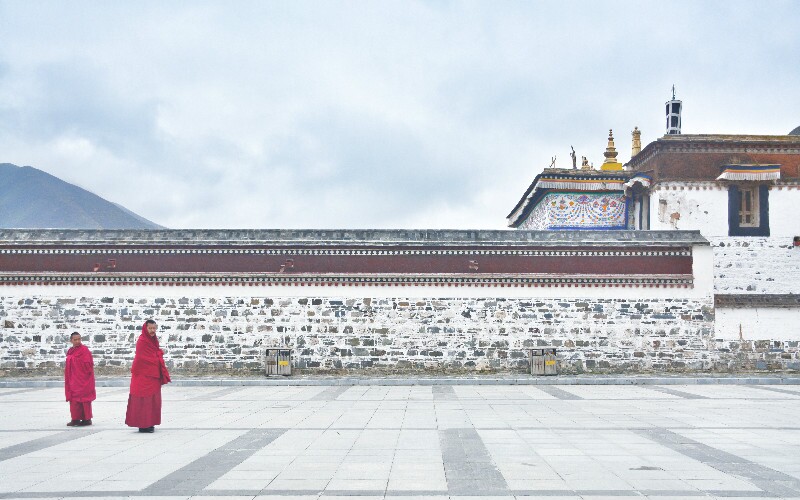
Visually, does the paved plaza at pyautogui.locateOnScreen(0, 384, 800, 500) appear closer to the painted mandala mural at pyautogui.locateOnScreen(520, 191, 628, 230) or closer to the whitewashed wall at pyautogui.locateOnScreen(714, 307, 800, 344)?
the whitewashed wall at pyautogui.locateOnScreen(714, 307, 800, 344)

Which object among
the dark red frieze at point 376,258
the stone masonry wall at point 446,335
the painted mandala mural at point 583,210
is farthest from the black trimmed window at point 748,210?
the stone masonry wall at point 446,335

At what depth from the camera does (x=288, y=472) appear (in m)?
5.92

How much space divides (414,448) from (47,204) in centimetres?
10846

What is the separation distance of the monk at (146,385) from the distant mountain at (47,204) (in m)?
97.7

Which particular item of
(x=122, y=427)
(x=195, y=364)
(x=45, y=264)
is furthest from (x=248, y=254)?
(x=122, y=427)

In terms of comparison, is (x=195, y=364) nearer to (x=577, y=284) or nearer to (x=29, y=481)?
(x=577, y=284)

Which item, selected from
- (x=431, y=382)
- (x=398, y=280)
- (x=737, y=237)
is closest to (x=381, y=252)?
(x=398, y=280)

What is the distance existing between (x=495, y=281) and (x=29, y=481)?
11186 millimetres

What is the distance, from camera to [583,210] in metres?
20.7

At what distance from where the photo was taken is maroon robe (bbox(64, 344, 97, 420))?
8.81 m

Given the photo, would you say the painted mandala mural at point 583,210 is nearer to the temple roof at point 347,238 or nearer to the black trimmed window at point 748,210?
the black trimmed window at point 748,210

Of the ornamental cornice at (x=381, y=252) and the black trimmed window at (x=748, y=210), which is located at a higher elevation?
the black trimmed window at (x=748, y=210)

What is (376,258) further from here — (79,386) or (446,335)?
(79,386)

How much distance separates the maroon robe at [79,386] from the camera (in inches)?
347
